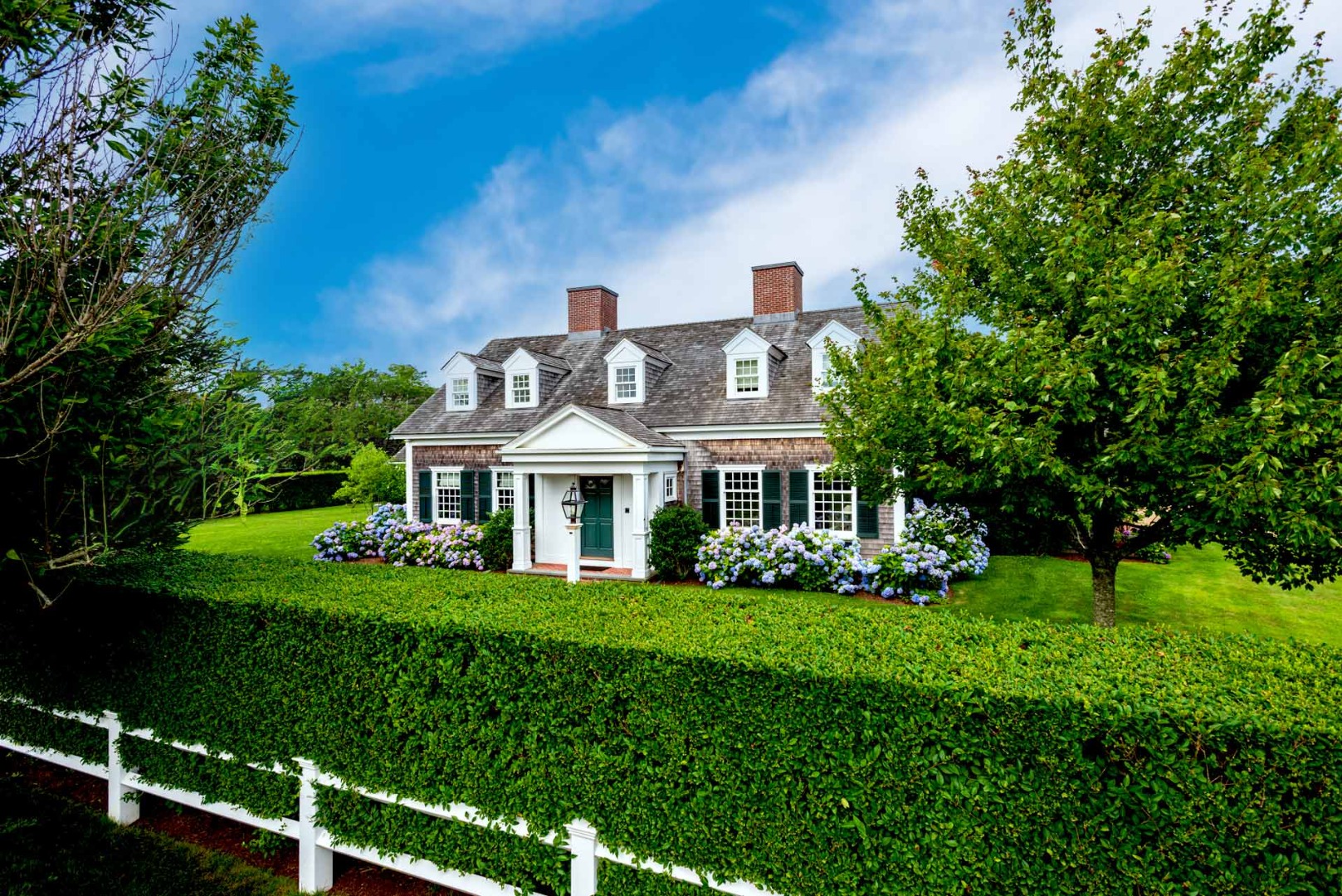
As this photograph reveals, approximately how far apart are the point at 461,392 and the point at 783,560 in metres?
12.0

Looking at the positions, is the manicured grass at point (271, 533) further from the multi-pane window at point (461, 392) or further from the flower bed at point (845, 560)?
the flower bed at point (845, 560)

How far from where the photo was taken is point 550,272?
21.9 metres

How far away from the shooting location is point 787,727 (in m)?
3.12

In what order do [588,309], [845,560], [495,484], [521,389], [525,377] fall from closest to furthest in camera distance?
[845,560], [495,484], [525,377], [521,389], [588,309]

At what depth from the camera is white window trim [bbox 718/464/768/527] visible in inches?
586

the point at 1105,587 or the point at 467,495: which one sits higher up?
the point at 467,495

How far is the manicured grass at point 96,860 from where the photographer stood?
3885mm

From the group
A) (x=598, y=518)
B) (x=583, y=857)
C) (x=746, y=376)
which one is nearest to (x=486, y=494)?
(x=598, y=518)

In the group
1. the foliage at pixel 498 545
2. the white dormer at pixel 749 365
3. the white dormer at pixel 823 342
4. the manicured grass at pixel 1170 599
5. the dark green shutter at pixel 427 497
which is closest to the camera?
the manicured grass at pixel 1170 599

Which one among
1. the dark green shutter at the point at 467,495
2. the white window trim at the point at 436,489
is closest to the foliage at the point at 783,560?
the dark green shutter at the point at 467,495

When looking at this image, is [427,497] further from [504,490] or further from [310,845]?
[310,845]

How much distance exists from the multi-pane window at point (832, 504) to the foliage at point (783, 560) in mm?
585

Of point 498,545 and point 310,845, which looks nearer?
point 310,845

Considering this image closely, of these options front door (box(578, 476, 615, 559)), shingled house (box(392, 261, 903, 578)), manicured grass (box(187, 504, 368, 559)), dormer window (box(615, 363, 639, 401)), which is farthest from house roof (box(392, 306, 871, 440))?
manicured grass (box(187, 504, 368, 559))
